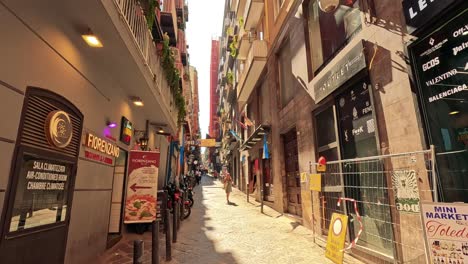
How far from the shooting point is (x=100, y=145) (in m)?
5.75

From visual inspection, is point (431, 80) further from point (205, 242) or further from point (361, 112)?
point (205, 242)

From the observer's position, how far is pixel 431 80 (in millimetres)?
3854

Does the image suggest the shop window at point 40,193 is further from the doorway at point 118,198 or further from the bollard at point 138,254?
the doorway at point 118,198

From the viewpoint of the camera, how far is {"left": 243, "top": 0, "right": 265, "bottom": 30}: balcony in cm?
1482

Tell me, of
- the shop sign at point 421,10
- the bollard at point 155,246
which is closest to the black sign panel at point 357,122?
the shop sign at point 421,10

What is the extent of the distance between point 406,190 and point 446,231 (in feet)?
4.28

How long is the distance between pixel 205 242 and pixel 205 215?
433cm

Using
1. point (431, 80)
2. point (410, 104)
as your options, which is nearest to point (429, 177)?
point (410, 104)

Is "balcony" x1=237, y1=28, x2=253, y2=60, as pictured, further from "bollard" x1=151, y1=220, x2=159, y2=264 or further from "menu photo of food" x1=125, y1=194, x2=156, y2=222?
"bollard" x1=151, y1=220, x2=159, y2=264

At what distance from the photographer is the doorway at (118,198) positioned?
7.26 metres

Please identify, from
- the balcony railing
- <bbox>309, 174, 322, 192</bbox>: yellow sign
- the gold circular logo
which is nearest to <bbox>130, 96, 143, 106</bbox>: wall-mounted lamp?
the balcony railing

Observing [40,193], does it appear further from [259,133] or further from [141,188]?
[259,133]

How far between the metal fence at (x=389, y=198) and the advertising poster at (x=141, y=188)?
487 cm

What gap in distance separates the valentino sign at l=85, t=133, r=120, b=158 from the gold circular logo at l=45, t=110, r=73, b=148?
72 centimetres
